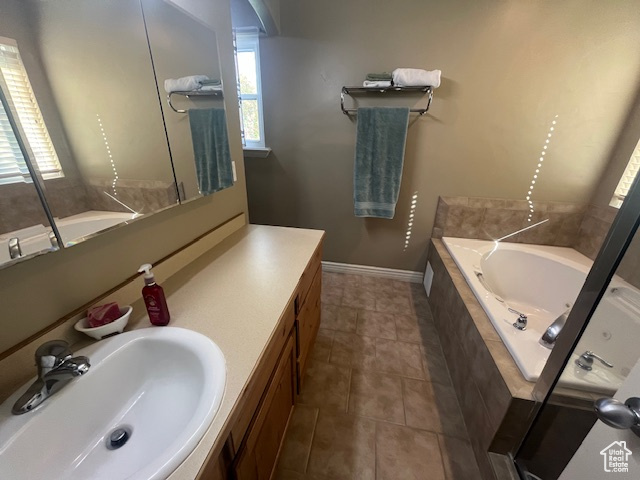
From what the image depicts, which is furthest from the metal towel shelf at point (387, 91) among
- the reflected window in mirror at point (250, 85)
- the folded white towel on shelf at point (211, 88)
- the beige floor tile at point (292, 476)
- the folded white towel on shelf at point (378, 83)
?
the beige floor tile at point (292, 476)

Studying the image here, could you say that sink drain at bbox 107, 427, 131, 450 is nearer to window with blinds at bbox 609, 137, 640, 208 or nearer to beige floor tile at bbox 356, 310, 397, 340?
beige floor tile at bbox 356, 310, 397, 340

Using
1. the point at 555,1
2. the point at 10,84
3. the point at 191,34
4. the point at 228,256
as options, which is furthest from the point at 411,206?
the point at 10,84

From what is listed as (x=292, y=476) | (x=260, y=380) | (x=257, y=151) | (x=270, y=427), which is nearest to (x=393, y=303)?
(x=292, y=476)

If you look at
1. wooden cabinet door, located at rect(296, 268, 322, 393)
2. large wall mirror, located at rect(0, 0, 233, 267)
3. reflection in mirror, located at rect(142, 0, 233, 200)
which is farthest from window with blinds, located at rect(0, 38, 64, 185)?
wooden cabinet door, located at rect(296, 268, 322, 393)

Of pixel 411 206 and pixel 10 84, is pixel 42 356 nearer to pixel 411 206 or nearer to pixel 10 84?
pixel 10 84

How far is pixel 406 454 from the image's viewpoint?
1.20m

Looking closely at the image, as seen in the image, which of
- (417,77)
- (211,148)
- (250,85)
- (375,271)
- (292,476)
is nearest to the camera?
(292,476)

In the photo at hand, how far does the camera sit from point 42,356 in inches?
22.2

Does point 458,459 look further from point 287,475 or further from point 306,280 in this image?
point 306,280

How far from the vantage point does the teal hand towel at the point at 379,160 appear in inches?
78.8

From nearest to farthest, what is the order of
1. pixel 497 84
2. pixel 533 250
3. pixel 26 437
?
1. pixel 26 437
2. pixel 497 84
3. pixel 533 250

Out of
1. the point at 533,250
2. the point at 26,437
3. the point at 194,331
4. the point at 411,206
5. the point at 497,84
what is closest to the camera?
the point at 26,437

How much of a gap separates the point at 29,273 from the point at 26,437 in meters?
0.37

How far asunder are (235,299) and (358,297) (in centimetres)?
154
